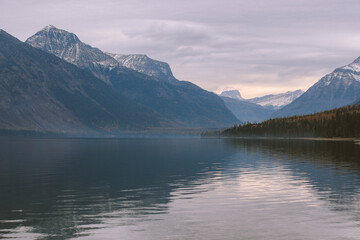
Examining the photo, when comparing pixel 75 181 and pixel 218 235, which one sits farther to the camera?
pixel 75 181

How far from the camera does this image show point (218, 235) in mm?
31031

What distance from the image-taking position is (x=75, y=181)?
65.8 meters

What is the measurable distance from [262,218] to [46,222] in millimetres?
16260

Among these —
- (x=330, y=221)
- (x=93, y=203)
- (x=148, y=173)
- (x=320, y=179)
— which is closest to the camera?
(x=330, y=221)

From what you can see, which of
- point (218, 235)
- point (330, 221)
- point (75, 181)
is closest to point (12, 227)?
point (218, 235)

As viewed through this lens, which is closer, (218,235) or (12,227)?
(218,235)

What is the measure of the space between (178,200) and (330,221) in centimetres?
1556

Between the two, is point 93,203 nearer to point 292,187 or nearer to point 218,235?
point 218,235

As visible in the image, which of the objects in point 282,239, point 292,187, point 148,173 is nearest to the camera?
point 282,239

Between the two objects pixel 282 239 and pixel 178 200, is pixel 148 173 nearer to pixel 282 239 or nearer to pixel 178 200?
pixel 178 200

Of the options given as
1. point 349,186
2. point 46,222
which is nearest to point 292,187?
point 349,186

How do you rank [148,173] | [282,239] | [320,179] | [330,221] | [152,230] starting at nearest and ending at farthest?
[282,239]
[152,230]
[330,221]
[320,179]
[148,173]

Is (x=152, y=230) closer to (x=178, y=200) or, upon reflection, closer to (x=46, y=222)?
(x=46, y=222)

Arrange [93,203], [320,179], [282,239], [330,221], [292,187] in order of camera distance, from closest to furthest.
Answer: [282,239] < [330,221] < [93,203] < [292,187] < [320,179]
